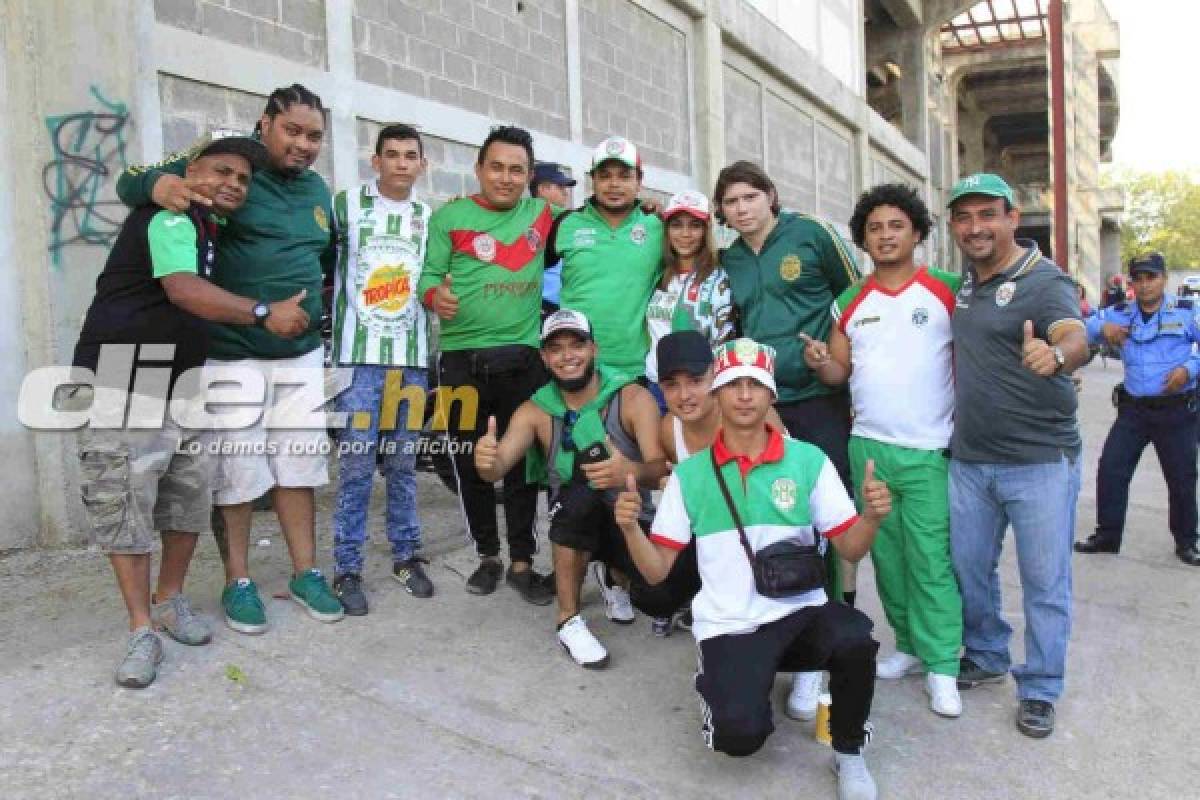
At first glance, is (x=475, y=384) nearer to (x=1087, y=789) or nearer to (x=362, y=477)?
(x=362, y=477)

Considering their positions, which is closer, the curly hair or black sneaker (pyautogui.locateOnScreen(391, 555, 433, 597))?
the curly hair

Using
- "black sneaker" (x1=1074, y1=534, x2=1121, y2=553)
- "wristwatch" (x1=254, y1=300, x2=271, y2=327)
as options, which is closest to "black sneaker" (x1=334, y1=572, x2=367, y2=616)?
"wristwatch" (x1=254, y1=300, x2=271, y2=327)

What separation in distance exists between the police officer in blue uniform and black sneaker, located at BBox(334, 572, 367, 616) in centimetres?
450

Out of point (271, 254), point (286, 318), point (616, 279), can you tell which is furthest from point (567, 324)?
point (271, 254)

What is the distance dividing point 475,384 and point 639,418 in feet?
2.81

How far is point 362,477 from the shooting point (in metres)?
4.12

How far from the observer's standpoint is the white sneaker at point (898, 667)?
12.1ft

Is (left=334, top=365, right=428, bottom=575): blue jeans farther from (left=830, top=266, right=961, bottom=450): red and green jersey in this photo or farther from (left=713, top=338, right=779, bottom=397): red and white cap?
(left=830, top=266, right=961, bottom=450): red and green jersey

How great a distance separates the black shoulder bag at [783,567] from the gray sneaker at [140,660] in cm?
212

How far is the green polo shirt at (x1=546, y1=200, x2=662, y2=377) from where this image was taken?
4145 millimetres

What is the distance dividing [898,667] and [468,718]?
5.59ft

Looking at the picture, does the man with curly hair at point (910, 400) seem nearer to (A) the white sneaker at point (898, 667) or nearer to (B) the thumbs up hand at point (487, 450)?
(A) the white sneaker at point (898, 667)

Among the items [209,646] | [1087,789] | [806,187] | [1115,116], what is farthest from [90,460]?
[1115,116]

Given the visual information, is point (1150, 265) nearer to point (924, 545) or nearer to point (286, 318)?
point (924, 545)
